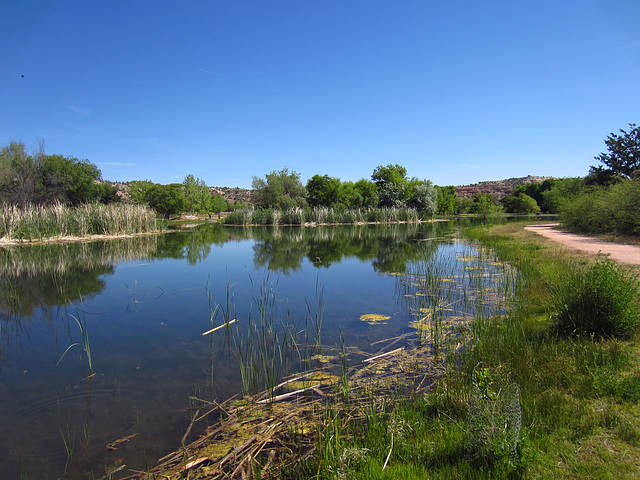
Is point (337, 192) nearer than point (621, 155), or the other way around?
point (621, 155)

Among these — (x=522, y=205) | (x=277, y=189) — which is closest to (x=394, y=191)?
(x=277, y=189)

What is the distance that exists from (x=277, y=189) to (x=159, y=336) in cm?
4964

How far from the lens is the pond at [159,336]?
300 cm

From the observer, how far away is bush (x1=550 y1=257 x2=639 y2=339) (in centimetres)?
379

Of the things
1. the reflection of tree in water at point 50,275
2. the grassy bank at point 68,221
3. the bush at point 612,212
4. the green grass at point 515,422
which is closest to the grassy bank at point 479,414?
the green grass at point 515,422

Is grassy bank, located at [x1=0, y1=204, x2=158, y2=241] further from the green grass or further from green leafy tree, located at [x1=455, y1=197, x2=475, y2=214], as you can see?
green leafy tree, located at [x1=455, y1=197, x2=475, y2=214]

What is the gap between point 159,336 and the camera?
5.29m

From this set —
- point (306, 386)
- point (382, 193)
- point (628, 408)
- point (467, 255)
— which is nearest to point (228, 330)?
point (306, 386)

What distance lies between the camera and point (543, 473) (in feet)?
6.74

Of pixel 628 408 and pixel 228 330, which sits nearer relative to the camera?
pixel 628 408

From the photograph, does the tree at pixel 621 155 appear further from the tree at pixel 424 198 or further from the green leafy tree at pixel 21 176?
the green leafy tree at pixel 21 176

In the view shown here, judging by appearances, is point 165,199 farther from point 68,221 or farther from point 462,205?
point 462,205

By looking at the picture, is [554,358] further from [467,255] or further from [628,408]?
[467,255]

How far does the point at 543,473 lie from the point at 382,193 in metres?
46.6
